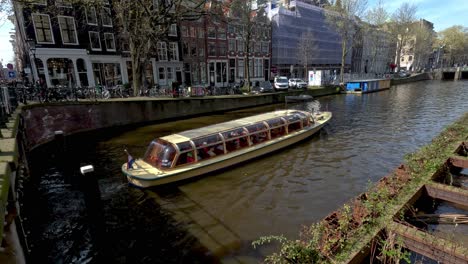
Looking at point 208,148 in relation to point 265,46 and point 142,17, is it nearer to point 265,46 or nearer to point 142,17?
point 142,17

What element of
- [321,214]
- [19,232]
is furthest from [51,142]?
[321,214]

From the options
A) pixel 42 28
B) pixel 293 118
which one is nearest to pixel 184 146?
pixel 293 118

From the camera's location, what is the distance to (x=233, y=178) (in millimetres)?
11625

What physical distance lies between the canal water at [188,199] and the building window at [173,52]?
2361 cm

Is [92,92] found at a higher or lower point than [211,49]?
lower

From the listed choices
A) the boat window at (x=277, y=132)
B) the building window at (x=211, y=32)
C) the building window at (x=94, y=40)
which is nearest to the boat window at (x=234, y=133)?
the boat window at (x=277, y=132)

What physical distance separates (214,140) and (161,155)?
251cm

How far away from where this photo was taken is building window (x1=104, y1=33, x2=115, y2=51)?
31656mm

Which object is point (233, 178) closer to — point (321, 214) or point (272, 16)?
point (321, 214)

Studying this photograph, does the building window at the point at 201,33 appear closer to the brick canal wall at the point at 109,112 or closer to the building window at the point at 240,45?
the building window at the point at 240,45

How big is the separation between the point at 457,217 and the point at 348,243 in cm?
452

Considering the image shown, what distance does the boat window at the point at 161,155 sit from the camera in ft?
35.1

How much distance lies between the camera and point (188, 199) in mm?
9977

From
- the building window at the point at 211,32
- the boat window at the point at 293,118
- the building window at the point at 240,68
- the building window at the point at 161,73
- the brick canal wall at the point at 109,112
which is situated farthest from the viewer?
the building window at the point at 240,68
